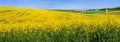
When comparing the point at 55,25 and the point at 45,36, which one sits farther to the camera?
the point at 55,25

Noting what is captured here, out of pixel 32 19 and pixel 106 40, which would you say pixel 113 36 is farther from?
pixel 32 19

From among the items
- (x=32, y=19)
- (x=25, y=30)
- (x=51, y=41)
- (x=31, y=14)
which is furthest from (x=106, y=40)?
(x=31, y=14)

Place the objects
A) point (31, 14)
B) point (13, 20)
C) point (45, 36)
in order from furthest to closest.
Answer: point (31, 14), point (13, 20), point (45, 36)

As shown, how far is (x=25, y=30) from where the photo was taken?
1491 centimetres

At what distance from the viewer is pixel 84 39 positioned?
13922 mm

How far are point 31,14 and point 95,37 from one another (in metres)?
5.61

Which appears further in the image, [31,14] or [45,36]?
[31,14]

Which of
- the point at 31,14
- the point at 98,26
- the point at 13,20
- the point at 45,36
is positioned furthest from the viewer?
the point at 31,14

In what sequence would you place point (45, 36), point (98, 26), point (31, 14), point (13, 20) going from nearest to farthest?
point (45, 36), point (98, 26), point (13, 20), point (31, 14)

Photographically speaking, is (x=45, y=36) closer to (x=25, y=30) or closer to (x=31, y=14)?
(x=25, y=30)

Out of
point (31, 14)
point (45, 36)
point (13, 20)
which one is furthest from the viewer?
point (31, 14)

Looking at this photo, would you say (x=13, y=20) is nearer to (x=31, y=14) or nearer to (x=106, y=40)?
(x=31, y=14)

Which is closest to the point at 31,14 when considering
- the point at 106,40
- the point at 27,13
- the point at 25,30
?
the point at 27,13

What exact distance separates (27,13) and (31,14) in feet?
1.01
